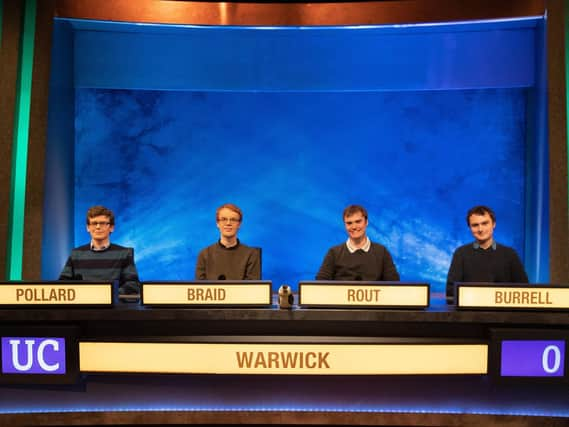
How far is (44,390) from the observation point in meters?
1.95

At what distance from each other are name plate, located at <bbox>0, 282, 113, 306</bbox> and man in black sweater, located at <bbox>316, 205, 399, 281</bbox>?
1444 mm

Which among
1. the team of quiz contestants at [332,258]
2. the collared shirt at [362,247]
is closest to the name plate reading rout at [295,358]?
the team of quiz contestants at [332,258]

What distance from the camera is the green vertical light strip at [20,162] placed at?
3.44 m

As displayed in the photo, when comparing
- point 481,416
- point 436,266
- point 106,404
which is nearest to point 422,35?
point 436,266

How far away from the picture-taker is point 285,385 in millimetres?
1932

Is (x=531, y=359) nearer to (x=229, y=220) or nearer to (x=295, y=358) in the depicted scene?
(x=295, y=358)

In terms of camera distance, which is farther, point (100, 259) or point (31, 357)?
point (100, 259)

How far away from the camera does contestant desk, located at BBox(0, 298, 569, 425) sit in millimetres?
1807

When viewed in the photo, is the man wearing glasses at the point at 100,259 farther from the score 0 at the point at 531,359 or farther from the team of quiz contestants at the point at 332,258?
the score 0 at the point at 531,359

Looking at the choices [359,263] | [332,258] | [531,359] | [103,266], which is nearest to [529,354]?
[531,359]

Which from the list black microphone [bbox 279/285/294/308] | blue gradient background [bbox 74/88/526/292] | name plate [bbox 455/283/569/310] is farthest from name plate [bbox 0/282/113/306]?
blue gradient background [bbox 74/88/526/292]

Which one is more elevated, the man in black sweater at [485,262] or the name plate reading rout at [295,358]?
the man in black sweater at [485,262]

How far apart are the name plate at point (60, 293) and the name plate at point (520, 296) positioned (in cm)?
143

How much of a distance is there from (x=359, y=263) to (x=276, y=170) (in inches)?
72.9
